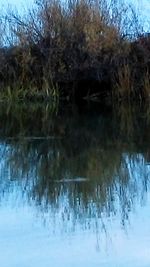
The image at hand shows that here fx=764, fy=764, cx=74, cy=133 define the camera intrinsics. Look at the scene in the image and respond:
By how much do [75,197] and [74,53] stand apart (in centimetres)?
1384

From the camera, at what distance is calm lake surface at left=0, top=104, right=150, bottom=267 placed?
5426mm

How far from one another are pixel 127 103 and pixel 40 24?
3705 mm

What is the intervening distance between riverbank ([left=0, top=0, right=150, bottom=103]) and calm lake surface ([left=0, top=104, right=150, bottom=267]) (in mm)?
7555

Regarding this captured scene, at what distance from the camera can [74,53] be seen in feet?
67.9

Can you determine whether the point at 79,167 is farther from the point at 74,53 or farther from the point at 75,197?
the point at 74,53

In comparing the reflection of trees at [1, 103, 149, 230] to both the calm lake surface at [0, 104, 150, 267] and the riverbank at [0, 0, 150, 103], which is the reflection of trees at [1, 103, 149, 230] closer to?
the calm lake surface at [0, 104, 150, 267]

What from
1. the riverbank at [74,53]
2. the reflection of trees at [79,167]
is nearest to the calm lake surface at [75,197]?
the reflection of trees at [79,167]

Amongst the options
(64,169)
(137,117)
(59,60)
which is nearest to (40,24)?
(59,60)

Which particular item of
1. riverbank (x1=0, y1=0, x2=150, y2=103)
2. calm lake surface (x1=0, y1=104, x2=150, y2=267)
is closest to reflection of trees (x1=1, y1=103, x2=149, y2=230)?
calm lake surface (x1=0, y1=104, x2=150, y2=267)

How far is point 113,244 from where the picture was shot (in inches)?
221

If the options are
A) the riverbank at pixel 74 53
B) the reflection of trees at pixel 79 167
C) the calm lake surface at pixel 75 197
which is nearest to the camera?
the calm lake surface at pixel 75 197

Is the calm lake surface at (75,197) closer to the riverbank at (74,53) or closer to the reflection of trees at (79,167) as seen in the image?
the reflection of trees at (79,167)

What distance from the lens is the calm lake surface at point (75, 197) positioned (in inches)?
214

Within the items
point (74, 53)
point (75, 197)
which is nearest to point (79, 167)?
point (75, 197)
